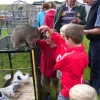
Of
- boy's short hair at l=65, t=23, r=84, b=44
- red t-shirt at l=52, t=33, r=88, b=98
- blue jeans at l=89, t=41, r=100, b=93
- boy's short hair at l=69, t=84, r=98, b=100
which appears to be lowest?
blue jeans at l=89, t=41, r=100, b=93

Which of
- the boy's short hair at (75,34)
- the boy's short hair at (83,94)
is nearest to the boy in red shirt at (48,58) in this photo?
the boy's short hair at (75,34)

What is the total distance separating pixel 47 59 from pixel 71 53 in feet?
2.61

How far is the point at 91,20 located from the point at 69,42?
1280mm

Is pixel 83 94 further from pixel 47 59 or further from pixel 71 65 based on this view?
pixel 47 59

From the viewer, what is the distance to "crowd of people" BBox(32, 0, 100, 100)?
9.68 ft

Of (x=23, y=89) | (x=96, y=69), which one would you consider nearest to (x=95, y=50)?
(x=96, y=69)

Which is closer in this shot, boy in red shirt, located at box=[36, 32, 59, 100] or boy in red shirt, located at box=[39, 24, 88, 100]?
boy in red shirt, located at box=[39, 24, 88, 100]

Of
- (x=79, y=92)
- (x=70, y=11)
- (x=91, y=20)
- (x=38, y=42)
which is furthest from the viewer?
(x=70, y=11)

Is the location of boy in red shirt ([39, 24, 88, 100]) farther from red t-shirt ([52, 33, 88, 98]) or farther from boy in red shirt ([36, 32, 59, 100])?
boy in red shirt ([36, 32, 59, 100])

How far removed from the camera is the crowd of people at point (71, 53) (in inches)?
116

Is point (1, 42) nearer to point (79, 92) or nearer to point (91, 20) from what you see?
point (91, 20)

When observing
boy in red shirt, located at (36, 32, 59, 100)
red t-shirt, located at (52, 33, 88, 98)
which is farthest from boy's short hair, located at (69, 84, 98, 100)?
boy in red shirt, located at (36, 32, 59, 100)

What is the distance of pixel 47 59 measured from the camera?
3.71 metres

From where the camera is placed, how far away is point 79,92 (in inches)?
81.2
